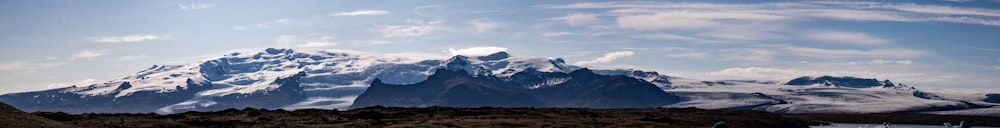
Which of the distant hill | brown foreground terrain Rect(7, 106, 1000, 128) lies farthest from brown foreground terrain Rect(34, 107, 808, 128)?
the distant hill

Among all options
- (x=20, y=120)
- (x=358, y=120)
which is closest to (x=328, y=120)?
(x=358, y=120)

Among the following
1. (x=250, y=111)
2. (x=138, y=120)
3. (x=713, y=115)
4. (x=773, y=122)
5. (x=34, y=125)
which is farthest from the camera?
(x=713, y=115)

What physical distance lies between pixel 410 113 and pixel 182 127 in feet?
96.5

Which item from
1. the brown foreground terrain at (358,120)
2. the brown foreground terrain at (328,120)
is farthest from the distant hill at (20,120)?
the brown foreground terrain at (358,120)

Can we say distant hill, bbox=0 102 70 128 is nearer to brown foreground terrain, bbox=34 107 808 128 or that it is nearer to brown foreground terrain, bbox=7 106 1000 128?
brown foreground terrain, bbox=7 106 1000 128

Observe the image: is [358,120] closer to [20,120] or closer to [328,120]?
[328,120]

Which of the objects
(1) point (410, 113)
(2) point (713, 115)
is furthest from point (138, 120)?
(2) point (713, 115)

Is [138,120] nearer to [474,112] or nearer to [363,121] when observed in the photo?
[363,121]

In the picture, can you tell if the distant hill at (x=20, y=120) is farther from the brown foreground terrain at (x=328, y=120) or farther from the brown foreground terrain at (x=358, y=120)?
the brown foreground terrain at (x=358, y=120)

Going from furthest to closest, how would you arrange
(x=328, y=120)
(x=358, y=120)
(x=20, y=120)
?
(x=358, y=120) → (x=328, y=120) → (x=20, y=120)

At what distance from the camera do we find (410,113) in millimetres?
113938

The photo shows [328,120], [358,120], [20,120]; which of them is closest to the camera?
[20,120]

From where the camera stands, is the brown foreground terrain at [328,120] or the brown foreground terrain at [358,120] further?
the brown foreground terrain at [358,120]

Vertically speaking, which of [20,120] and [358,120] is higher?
[358,120]
